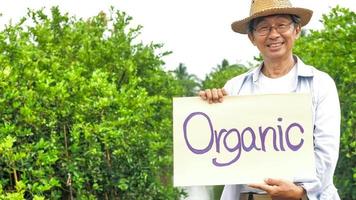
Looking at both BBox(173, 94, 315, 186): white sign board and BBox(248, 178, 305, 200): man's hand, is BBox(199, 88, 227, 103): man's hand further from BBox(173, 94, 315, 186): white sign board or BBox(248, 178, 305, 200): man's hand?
BBox(248, 178, 305, 200): man's hand

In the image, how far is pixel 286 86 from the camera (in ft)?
12.5

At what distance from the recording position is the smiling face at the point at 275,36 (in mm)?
3717

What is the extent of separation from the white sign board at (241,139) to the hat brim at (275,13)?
0.33 metres

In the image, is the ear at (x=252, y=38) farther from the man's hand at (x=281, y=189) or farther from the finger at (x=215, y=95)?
the man's hand at (x=281, y=189)

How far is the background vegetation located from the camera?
583 centimetres

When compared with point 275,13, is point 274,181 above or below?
below

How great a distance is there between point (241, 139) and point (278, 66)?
0.32 m

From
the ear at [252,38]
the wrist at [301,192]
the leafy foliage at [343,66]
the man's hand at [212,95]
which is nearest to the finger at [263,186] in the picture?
the wrist at [301,192]

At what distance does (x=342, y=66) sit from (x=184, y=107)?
4912 mm

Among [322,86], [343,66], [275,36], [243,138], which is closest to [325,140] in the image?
[322,86]

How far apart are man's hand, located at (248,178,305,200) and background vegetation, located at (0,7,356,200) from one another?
2.00 metres

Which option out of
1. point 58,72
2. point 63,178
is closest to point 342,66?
point 58,72

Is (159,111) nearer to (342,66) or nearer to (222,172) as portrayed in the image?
(342,66)

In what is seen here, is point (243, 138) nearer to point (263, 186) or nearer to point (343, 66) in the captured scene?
point (263, 186)
